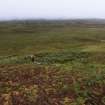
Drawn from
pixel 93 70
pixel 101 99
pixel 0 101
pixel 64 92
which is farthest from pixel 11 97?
pixel 93 70

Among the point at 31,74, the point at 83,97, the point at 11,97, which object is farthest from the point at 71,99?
the point at 31,74

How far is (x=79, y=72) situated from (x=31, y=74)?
396 cm

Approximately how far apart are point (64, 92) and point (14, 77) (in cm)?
486

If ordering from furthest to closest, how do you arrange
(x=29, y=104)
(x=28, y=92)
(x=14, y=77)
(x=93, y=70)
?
1. (x=93, y=70)
2. (x=14, y=77)
3. (x=28, y=92)
4. (x=29, y=104)

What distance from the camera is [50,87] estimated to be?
826 inches

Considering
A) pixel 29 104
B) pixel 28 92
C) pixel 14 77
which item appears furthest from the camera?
pixel 14 77

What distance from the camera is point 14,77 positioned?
2322cm

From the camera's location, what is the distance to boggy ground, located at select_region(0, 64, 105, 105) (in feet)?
63.3

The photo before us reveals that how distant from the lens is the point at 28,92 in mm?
20031

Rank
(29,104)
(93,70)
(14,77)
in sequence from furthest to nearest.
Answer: (93,70) → (14,77) → (29,104)

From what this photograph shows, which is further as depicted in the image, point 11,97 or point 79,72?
point 79,72

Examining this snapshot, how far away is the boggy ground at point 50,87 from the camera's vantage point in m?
19.3

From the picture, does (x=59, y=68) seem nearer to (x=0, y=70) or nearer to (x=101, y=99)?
(x=0, y=70)

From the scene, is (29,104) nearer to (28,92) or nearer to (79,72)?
Answer: (28,92)
